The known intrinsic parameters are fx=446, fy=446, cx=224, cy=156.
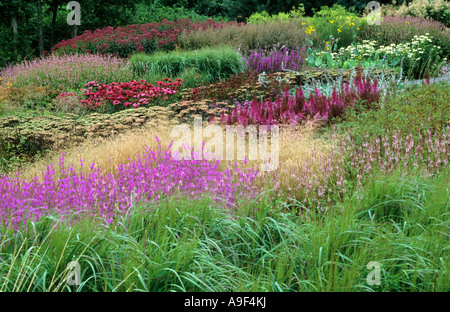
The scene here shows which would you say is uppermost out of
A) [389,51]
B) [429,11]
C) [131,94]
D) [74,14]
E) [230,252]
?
[74,14]

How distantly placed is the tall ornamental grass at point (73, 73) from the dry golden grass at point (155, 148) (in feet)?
15.2

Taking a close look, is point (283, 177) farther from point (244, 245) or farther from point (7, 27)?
point (7, 27)

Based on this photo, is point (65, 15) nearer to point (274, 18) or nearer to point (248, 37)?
point (274, 18)

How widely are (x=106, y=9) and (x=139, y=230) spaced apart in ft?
61.3

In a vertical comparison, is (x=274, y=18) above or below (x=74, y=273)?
above

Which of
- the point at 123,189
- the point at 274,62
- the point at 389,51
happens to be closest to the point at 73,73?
the point at 274,62

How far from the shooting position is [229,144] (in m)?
5.46

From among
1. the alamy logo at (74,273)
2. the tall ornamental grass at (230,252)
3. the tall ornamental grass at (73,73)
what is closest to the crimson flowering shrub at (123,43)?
the tall ornamental grass at (73,73)

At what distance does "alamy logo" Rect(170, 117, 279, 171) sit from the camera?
4.65 meters

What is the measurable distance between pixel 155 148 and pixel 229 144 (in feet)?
3.08

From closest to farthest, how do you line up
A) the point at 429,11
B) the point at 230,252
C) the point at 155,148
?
the point at 230,252
the point at 155,148
the point at 429,11

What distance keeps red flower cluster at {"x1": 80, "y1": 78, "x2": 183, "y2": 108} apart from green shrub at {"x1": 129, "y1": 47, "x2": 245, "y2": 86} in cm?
207

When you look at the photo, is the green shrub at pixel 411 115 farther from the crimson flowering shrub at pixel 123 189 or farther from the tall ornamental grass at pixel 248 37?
the tall ornamental grass at pixel 248 37

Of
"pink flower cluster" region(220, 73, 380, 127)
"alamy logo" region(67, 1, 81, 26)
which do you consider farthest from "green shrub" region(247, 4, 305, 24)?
"pink flower cluster" region(220, 73, 380, 127)
